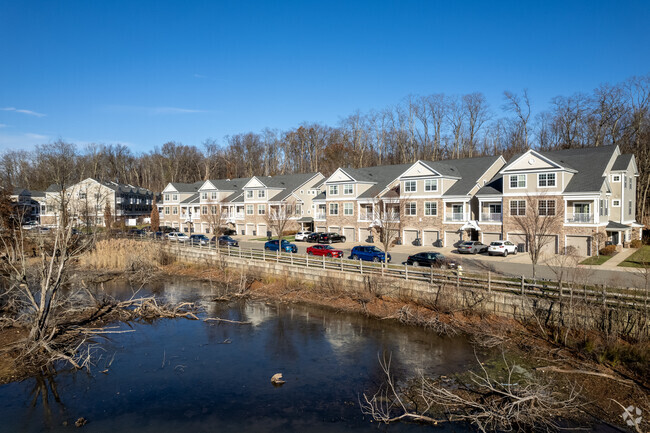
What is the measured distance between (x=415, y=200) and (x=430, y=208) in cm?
186

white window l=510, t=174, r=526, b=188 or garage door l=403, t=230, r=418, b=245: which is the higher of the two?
white window l=510, t=174, r=526, b=188

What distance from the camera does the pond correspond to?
1246 cm

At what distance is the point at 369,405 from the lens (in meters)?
13.0

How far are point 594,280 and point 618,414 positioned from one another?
497 inches

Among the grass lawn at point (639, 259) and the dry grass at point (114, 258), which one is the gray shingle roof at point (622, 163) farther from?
the dry grass at point (114, 258)

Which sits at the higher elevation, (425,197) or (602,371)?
(425,197)

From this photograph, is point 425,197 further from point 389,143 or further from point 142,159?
point 142,159

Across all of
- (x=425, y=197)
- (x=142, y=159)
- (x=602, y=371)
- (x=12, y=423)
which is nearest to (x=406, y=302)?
(x=602, y=371)

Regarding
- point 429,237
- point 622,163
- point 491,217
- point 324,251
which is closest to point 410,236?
point 429,237

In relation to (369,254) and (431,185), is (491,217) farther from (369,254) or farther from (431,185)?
(369,254)

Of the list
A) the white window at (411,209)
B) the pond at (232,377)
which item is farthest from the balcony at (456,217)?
the pond at (232,377)

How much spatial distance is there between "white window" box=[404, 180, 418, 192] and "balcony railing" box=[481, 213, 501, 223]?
7.44 m

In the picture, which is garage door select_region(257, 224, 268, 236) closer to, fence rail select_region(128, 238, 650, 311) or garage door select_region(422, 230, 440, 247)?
garage door select_region(422, 230, 440, 247)

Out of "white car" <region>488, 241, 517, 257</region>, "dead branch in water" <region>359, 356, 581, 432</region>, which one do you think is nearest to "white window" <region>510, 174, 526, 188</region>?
"white car" <region>488, 241, 517, 257</region>
